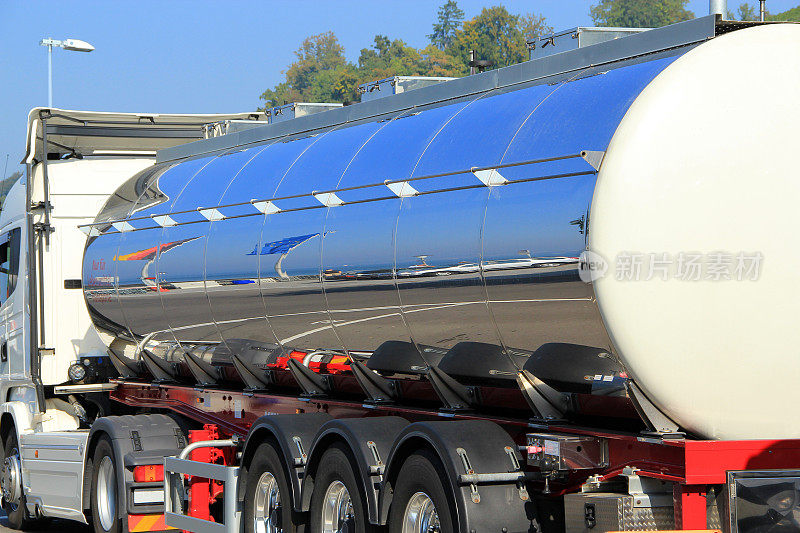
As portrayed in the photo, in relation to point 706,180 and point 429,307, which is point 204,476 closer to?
point 429,307

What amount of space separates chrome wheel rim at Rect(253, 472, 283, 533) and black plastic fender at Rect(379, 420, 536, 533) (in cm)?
232

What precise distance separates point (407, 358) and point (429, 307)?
660mm

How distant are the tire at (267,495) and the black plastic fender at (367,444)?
1.39 feet

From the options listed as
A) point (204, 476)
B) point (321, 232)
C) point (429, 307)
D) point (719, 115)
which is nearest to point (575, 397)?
point (429, 307)

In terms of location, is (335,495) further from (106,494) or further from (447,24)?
(447,24)

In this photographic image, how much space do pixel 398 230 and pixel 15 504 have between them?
8170 millimetres

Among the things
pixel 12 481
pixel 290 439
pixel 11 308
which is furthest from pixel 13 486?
pixel 290 439

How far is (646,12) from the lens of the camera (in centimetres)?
12156

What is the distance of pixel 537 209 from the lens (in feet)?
20.5

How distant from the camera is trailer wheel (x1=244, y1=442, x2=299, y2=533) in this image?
873cm

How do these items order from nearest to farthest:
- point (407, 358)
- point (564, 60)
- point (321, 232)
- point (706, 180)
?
point (706, 180) → point (564, 60) → point (407, 358) → point (321, 232)

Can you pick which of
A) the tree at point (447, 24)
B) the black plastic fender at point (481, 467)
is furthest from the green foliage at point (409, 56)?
the black plastic fender at point (481, 467)

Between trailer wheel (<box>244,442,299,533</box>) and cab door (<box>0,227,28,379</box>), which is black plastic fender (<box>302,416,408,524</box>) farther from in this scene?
cab door (<box>0,227,28,379</box>)

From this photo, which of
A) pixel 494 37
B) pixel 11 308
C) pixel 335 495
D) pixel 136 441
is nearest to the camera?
pixel 335 495
